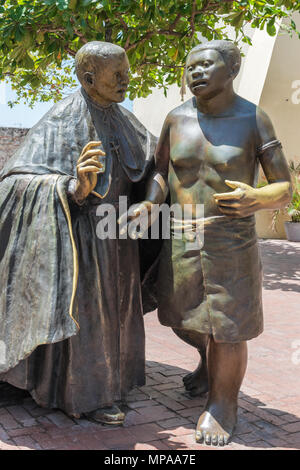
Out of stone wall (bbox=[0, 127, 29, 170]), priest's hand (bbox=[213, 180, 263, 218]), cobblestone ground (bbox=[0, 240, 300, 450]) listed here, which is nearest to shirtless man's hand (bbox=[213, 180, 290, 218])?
priest's hand (bbox=[213, 180, 263, 218])

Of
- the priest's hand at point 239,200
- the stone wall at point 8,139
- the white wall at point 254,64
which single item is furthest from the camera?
the stone wall at point 8,139

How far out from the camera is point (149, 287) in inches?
140

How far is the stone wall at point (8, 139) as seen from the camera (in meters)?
14.5

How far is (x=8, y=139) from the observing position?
14594mm

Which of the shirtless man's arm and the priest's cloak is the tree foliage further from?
the shirtless man's arm

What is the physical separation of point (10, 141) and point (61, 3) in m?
9.81

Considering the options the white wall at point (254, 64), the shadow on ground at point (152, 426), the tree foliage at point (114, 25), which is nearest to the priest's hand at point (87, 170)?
the shadow on ground at point (152, 426)

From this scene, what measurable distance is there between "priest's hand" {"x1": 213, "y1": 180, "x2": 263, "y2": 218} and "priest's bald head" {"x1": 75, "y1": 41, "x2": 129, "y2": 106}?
82 centimetres

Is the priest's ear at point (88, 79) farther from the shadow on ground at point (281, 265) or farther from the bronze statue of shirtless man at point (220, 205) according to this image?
the shadow on ground at point (281, 265)

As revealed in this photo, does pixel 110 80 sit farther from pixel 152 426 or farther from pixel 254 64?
pixel 254 64

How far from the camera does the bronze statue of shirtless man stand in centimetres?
286

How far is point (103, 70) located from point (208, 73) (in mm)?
555
